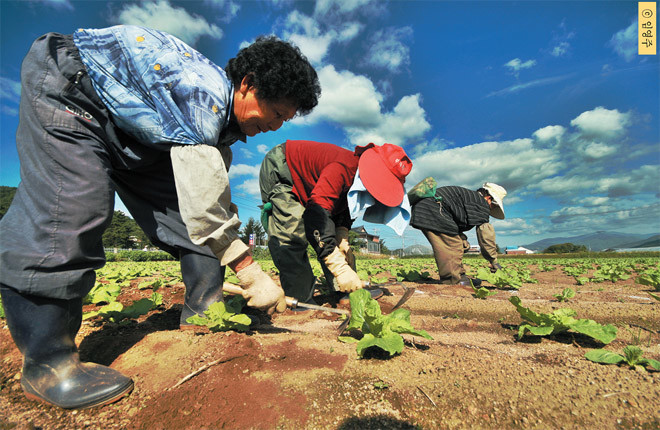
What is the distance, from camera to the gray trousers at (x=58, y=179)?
3.97ft

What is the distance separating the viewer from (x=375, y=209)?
10.6 ft

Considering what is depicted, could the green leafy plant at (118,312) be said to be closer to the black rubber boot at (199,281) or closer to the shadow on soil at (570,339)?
the black rubber boot at (199,281)

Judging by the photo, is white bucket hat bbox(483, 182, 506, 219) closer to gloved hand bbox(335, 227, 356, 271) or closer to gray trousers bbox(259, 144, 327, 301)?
gloved hand bbox(335, 227, 356, 271)

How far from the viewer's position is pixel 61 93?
53.7 inches

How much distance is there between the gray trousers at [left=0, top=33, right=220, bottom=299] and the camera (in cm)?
121

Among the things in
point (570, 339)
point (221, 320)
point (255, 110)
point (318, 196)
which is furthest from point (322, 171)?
point (570, 339)

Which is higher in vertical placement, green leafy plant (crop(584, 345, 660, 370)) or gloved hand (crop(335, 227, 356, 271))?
Result: gloved hand (crop(335, 227, 356, 271))

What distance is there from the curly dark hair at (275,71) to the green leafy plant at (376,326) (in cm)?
126

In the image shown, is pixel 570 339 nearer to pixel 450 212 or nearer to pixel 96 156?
pixel 96 156

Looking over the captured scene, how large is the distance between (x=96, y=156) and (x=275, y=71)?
3.17 feet

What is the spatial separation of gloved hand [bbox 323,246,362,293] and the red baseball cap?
0.66 metres

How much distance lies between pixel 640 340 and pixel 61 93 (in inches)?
142

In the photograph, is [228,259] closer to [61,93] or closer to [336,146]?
[61,93]

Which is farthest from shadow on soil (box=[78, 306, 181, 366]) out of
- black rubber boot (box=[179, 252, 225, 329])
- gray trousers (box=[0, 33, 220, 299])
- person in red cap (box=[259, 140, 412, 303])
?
person in red cap (box=[259, 140, 412, 303])
